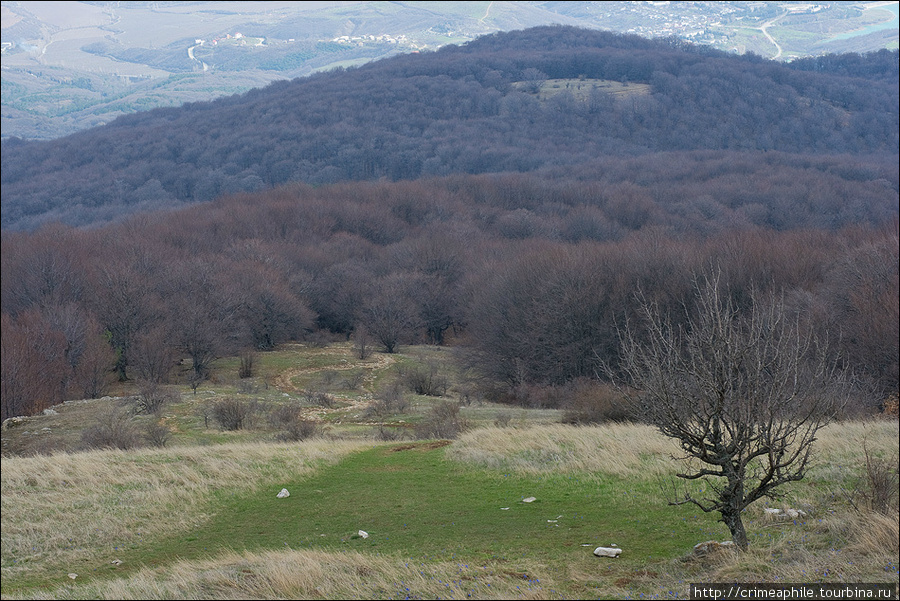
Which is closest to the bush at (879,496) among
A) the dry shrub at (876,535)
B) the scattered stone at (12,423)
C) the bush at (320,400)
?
the dry shrub at (876,535)

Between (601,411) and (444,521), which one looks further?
(601,411)

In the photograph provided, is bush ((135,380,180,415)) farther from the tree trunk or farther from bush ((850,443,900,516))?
bush ((850,443,900,516))

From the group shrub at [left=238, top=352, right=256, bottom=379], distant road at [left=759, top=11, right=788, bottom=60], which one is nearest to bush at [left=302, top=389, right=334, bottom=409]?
shrub at [left=238, top=352, right=256, bottom=379]

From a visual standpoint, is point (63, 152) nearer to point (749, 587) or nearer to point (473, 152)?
point (473, 152)

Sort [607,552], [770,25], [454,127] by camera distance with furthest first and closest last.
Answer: [454,127] < [770,25] < [607,552]

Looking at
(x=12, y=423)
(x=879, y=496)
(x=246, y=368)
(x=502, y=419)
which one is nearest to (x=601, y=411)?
(x=502, y=419)

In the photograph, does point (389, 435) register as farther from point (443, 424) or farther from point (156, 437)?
point (156, 437)
